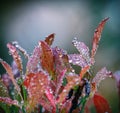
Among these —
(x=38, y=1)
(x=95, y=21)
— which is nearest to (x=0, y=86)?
(x=95, y=21)

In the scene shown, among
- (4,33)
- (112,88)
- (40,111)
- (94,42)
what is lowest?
(40,111)

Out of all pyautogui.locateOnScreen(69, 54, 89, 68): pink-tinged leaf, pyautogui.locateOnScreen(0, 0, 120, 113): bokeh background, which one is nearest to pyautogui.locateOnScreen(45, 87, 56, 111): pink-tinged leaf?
pyautogui.locateOnScreen(69, 54, 89, 68): pink-tinged leaf

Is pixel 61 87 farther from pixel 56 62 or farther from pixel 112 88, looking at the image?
pixel 112 88

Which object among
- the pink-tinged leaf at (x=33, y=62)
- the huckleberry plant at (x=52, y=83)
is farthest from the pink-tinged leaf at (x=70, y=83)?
the pink-tinged leaf at (x=33, y=62)

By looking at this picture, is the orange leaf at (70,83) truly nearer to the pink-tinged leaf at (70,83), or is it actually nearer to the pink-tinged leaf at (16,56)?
the pink-tinged leaf at (70,83)

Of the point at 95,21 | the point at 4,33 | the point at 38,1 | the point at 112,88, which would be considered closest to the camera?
the point at 112,88

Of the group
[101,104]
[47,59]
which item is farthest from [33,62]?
[101,104]

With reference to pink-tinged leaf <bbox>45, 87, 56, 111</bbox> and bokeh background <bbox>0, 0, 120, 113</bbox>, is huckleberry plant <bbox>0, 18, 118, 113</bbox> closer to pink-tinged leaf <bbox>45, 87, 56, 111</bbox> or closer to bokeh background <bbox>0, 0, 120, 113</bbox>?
pink-tinged leaf <bbox>45, 87, 56, 111</bbox>
